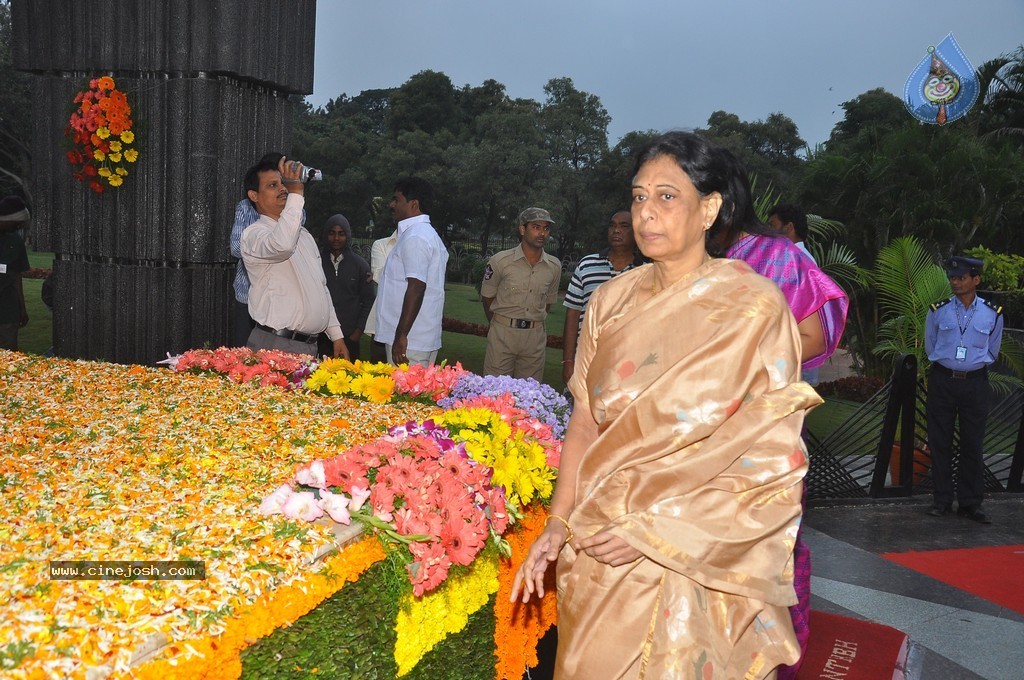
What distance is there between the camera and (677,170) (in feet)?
7.12

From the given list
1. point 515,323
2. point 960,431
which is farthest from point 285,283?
point 960,431

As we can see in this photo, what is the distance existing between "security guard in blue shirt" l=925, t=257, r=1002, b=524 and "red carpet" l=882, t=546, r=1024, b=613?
0.76 metres

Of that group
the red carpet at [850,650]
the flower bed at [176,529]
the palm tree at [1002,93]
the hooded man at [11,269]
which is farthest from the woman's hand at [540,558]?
the palm tree at [1002,93]

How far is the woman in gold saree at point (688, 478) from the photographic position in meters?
2.02

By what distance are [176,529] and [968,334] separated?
20.2ft

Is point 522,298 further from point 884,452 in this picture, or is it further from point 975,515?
point 975,515

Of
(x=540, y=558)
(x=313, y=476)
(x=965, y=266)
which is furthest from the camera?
(x=965, y=266)

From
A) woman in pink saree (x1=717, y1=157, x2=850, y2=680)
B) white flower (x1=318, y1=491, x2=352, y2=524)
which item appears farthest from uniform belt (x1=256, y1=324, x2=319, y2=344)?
woman in pink saree (x1=717, y1=157, x2=850, y2=680)

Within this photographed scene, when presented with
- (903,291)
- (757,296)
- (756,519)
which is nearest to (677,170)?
(757,296)

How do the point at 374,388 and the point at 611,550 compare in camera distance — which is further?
the point at 374,388

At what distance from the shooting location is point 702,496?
6.67 ft

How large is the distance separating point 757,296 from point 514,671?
161cm

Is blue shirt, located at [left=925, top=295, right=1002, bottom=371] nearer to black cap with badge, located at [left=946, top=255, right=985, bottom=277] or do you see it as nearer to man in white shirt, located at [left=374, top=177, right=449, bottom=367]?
black cap with badge, located at [left=946, top=255, right=985, bottom=277]

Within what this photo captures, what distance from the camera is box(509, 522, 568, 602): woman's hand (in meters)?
2.15
